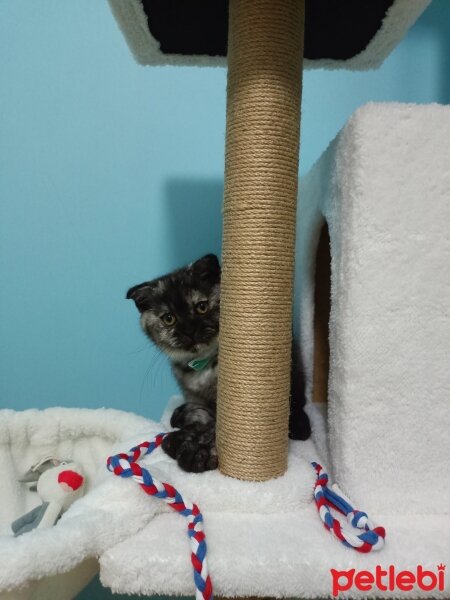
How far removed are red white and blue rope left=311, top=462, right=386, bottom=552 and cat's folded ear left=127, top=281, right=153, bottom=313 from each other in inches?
22.8

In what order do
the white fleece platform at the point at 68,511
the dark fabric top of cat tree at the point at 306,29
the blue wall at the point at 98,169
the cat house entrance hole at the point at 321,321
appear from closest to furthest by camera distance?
1. the white fleece platform at the point at 68,511
2. the dark fabric top of cat tree at the point at 306,29
3. the cat house entrance hole at the point at 321,321
4. the blue wall at the point at 98,169

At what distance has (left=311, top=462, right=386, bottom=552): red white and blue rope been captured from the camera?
0.73m

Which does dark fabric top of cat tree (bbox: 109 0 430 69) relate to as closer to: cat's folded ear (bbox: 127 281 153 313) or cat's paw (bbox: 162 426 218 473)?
cat's folded ear (bbox: 127 281 153 313)

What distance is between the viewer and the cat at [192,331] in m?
1.13

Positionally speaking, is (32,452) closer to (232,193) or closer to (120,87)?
(232,193)

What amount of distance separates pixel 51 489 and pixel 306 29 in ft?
3.87

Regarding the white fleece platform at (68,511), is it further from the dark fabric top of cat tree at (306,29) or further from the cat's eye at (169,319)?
the dark fabric top of cat tree at (306,29)

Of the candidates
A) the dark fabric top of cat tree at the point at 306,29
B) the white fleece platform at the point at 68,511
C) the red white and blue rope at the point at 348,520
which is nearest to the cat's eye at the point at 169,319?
the white fleece platform at the point at 68,511

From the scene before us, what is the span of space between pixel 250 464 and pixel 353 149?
0.56m

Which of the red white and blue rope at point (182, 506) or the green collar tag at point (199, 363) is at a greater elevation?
the green collar tag at point (199, 363)

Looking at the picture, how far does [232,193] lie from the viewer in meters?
0.85

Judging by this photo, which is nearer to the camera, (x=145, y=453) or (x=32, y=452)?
(x=145, y=453)

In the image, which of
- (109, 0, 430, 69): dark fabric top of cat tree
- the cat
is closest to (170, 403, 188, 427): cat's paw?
the cat

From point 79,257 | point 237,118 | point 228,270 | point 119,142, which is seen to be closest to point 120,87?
point 119,142
